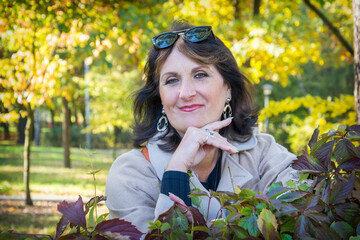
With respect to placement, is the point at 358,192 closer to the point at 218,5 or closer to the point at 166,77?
the point at 166,77

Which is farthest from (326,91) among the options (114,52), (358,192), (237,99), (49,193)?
(358,192)

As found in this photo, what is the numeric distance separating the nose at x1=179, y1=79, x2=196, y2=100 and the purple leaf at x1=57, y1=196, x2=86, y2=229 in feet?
4.23

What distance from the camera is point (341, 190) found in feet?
2.92

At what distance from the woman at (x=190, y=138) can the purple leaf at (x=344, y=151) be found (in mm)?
829

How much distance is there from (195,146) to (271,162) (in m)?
0.70

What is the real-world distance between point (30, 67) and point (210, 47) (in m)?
4.81

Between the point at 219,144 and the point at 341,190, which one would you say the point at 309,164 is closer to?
the point at 341,190

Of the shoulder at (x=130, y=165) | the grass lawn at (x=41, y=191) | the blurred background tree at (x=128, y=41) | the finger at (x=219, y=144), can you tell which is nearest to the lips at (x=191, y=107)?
the finger at (x=219, y=144)

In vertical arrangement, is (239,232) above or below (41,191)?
above

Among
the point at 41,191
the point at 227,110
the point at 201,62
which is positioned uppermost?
the point at 201,62

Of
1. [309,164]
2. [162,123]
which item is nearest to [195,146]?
[162,123]

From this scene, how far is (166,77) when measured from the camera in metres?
2.21

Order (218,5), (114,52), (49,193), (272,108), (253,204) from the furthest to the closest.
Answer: (114,52)
(49,193)
(218,5)
(272,108)
(253,204)

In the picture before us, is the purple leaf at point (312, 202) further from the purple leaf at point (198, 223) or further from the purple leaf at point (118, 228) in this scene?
the purple leaf at point (118, 228)
